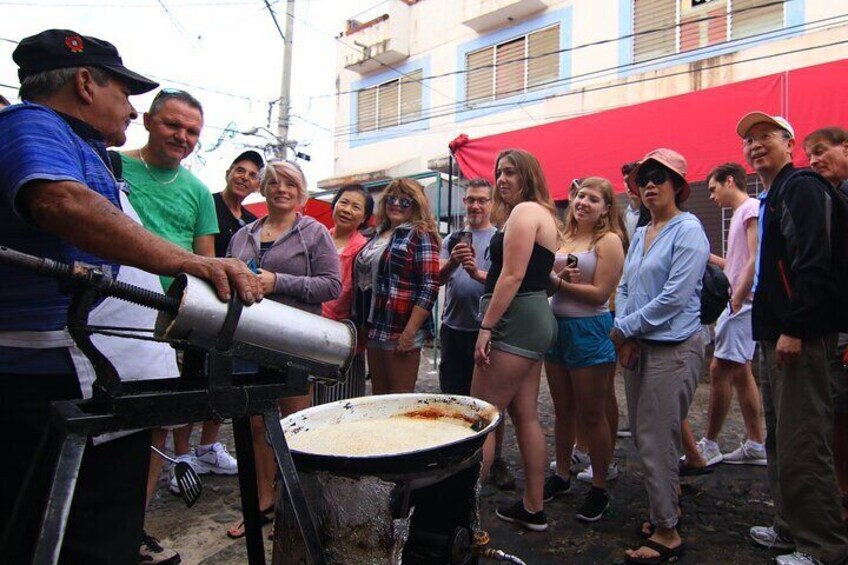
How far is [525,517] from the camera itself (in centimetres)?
289

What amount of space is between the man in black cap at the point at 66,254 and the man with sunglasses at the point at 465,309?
2.21m

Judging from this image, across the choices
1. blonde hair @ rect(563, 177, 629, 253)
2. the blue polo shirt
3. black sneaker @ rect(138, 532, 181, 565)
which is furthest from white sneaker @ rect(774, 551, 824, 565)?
the blue polo shirt

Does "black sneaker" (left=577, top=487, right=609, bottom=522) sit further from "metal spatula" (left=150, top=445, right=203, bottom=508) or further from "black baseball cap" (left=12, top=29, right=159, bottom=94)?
"black baseball cap" (left=12, top=29, right=159, bottom=94)

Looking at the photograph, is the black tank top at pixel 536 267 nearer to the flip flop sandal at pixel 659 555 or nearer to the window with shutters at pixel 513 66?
the flip flop sandal at pixel 659 555

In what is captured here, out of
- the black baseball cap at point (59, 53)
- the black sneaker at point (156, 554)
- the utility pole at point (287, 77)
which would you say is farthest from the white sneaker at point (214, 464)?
the utility pole at point (287, 77)

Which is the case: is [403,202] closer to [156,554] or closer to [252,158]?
[252,158]

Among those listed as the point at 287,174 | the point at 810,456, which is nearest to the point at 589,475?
the point at 810,456

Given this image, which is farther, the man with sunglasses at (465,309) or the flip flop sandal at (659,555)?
the man with sunglasses at (465,309)

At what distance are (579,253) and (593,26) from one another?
420 inches

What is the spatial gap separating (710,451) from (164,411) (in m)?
3.91

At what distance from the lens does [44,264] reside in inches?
39.9

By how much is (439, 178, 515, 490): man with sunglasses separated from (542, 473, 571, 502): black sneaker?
0.23 m

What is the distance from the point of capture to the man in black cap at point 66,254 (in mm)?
1208

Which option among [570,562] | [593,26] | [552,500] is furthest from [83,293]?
[593,26]
